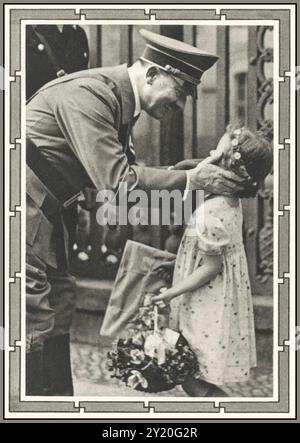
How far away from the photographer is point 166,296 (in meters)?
3.23

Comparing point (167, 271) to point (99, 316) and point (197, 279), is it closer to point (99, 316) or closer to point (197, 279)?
point (197, 279)

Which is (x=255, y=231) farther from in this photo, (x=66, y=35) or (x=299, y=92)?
(x=66, y=35)

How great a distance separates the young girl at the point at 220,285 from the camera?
317 cm

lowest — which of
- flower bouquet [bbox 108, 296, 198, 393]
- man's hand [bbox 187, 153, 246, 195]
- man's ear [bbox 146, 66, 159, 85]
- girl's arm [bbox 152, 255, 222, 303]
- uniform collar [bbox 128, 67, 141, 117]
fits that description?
flower bouquet [bbox 108, 296, 198, 393]

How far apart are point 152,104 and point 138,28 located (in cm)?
29

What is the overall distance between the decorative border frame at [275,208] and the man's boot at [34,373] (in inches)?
0.9

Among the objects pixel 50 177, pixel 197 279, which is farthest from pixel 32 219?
pixel 197 279

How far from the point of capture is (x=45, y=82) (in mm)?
3242

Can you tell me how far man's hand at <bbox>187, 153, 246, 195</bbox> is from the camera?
3.17 meters

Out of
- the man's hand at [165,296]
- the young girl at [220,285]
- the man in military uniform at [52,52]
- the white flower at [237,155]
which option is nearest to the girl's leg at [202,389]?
the young girl at [220,285]

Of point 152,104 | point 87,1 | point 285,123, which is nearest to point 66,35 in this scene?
point 87,1

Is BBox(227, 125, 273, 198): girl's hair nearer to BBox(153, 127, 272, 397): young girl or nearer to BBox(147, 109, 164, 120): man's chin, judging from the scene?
BBox(153, 127, 272, 397): young girl

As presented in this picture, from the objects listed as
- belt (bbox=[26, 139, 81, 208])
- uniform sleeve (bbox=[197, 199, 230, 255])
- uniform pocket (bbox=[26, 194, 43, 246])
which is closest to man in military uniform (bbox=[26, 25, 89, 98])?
belt (bbox=[26, 139, 81, 208])
